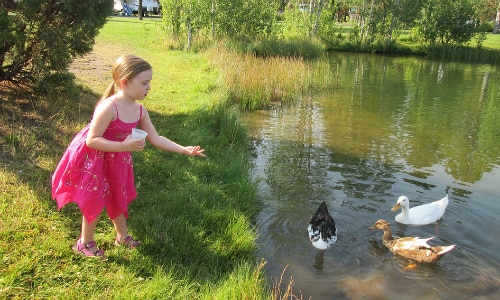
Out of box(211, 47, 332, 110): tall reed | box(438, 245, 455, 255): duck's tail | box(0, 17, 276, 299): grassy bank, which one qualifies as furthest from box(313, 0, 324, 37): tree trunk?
box(438, 245, 455, 255): duck's tail

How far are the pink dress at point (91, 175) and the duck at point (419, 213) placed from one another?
4.38 meters

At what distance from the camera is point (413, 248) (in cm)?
529

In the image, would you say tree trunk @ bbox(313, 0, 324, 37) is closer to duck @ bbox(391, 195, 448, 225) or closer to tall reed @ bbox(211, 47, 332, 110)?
tall reed @ bbox(211, 47, 332, 110)

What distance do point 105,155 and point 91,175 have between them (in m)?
0.24

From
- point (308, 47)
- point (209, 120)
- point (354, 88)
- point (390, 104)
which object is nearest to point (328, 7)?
point (308, 47)

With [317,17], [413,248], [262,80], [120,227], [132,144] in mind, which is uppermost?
[317,17]

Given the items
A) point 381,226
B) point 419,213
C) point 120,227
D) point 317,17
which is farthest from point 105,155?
point 317,17

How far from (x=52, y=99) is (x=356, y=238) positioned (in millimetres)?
5989

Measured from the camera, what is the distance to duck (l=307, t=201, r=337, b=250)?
5.25 meters

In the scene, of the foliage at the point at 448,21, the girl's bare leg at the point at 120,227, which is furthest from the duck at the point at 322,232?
the foliage at the point at 448,21

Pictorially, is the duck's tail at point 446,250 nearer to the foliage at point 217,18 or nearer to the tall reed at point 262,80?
the tall reed at point 262,80

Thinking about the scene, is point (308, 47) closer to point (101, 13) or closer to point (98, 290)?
point (101, 13)

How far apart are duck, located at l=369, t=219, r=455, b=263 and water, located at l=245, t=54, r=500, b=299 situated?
11cm

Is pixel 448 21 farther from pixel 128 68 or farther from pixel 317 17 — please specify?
pixel 128 68
